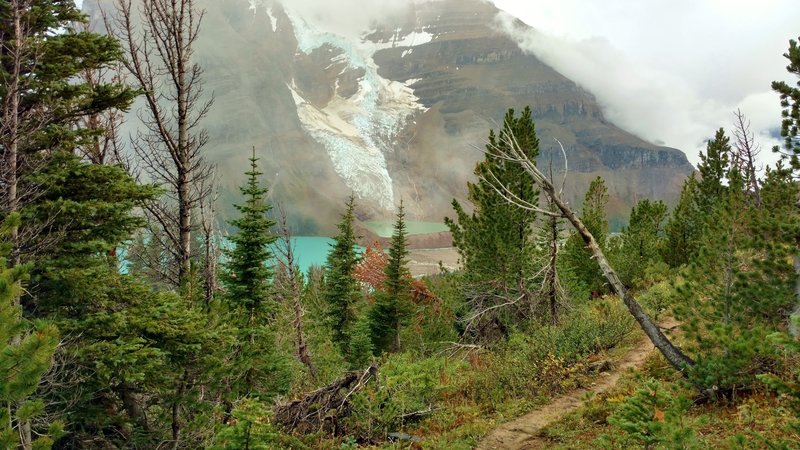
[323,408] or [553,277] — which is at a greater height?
[553,277]

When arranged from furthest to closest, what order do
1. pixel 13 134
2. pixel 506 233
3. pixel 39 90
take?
pixel 506 233
pixel 39 90
pixel 13 134

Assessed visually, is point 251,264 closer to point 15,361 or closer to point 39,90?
point 39,90

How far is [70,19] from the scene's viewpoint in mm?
8664

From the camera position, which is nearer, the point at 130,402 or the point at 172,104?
the point at 130,402

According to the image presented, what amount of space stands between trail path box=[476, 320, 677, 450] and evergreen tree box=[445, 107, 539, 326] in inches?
231

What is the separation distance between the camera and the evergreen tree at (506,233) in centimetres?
1625

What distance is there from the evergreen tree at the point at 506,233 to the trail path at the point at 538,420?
19.2 feet

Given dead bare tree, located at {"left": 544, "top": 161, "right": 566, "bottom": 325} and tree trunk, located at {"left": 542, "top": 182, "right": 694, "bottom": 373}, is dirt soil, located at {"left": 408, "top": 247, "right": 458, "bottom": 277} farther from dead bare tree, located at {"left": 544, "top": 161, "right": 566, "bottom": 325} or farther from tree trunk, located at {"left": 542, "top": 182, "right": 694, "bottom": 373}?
tree trunk, located at {"left": 542, "top": 182, "right": 694, "bottom": 373}

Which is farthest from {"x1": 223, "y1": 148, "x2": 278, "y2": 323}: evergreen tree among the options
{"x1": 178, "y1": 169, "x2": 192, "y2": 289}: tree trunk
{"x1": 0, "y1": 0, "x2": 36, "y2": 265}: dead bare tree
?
{"x1": 0, "y1": 0, "x2": 36, "y2": 265}: dead bare tree

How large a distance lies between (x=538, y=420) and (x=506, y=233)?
29.7 ft

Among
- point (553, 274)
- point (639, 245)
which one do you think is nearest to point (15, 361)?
point (553, 274)

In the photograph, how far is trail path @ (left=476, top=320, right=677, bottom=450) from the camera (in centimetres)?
753

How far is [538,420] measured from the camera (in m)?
8.34

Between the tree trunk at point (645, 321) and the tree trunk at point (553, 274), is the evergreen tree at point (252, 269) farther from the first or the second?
the tree trunk at point (645, 321)
